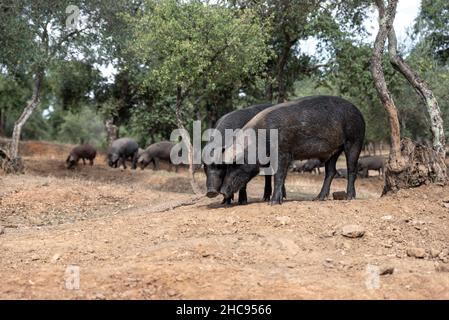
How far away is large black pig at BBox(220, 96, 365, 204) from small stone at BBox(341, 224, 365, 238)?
222 centimetres

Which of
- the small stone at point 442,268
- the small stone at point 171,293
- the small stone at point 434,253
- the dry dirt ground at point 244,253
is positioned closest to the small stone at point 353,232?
the dry dirt ground at point 244,253

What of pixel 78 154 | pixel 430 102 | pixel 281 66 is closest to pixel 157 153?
pixel 78 154

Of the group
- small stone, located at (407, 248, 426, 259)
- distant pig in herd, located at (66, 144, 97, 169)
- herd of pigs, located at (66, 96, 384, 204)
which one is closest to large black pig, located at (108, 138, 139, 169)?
distant pig in herd, located at (66, 144, 97, 169)

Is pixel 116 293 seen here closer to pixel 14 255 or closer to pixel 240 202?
pixel 14 255

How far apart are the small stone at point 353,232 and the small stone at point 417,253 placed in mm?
837

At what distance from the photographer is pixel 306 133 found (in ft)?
36.0

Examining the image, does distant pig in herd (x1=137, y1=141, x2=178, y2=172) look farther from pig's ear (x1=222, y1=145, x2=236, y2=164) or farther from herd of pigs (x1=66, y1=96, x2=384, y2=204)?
pig's ear (x1=222, y1=145, x2=236, y2=164)

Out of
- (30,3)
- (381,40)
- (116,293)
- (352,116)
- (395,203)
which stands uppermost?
(30,3)

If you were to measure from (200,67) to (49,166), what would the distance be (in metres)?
14.0

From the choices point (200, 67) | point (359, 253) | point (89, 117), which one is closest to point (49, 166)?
point (200, 67)

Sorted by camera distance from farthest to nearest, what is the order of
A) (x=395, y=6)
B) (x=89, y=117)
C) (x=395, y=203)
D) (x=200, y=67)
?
1. (x=89, y=117)
2. (x=200, y=67)
3. (x=395, y=6)
4. (x=395, y=203)

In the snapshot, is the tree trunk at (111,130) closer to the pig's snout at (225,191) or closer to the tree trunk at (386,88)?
the pig's snout at (225,191)

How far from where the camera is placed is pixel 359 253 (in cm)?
796

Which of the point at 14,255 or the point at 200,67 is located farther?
the point at 200,67
